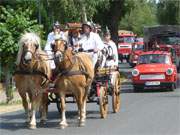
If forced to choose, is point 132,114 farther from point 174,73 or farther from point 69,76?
point 174,73

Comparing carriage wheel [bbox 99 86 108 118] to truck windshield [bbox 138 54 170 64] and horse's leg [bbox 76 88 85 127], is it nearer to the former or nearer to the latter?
horse's leg [bbox 76 88 85 127]

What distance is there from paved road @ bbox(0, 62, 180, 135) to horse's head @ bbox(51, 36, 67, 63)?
1560 millimetres

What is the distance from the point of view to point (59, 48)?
1362 cm

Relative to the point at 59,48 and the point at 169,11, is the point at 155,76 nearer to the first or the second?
the point at 59,48

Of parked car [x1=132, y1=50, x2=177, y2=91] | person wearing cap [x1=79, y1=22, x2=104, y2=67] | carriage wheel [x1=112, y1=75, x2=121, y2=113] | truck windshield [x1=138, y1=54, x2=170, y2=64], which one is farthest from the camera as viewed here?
truck windshield [x1=138, y1=54, x2=170, y2=64]

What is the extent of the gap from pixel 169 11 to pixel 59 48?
61699 millimetres

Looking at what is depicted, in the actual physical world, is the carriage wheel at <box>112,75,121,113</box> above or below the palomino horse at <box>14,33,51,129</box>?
below

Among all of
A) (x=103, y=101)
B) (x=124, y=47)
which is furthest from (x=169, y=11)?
(x=103, y=101)

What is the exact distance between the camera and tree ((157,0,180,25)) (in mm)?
66981

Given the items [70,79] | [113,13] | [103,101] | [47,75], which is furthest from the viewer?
[113,13]

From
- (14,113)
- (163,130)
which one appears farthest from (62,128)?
(14,113)

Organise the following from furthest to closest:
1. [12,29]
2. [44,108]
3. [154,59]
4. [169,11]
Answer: [169,11], [154,59], [12,29], [44,108]

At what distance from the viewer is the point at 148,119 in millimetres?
15516

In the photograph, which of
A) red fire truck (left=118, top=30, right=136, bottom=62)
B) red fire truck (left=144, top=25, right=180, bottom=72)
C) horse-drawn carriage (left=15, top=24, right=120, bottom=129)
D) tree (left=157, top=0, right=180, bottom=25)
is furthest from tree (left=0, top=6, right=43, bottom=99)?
tree (left=157, top=0, right=180, bottom=25)
